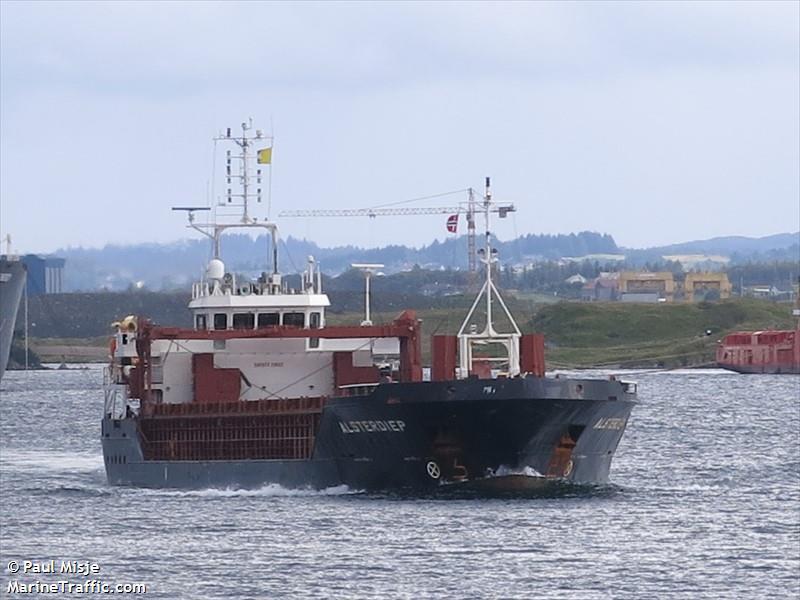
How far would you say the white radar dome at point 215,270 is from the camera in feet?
222

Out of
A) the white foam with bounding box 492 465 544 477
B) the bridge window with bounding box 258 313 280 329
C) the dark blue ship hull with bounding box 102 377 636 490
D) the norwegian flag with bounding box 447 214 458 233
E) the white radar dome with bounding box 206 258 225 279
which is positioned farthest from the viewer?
the norwegian flag with bounding box 447 214 458 233

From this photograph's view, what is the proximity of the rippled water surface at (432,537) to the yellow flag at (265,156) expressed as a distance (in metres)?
11.0

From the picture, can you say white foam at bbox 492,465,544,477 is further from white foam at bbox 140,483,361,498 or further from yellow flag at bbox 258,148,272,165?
yellow flag at bbox 258,148,272,165

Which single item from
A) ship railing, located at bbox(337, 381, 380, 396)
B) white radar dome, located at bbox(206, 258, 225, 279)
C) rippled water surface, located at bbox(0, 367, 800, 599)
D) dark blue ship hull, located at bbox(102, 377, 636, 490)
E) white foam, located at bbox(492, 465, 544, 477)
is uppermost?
white radar dome, located at bbox(206, 258, 225, 279)

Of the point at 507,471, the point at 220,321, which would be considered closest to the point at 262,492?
the point at 507,471

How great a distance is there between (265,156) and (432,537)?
25.3m

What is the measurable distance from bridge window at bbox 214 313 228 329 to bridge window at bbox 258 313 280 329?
99 centimetres

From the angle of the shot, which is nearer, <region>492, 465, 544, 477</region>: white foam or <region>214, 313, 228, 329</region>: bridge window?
<region>492, 465, 544, 477</region>: white foam

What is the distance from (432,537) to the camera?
47094 mm

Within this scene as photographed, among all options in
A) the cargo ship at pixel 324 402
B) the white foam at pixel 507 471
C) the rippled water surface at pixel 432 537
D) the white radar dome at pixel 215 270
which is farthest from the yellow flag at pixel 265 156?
the white foam at pixel 507 471

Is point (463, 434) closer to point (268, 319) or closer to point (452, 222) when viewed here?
point (268, 319)

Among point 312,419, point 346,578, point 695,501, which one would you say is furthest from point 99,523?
point 695,501

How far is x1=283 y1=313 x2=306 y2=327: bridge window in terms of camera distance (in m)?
65.7

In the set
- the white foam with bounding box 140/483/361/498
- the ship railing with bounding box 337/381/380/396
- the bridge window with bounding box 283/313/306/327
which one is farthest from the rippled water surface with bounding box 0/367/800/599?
the bridge window with bounding box 283/313/306/327
